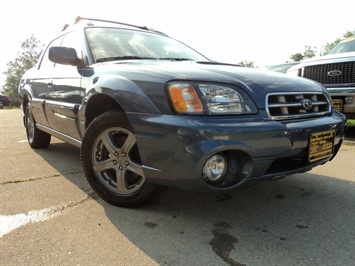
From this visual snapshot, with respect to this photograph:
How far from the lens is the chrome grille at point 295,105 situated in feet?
7.30

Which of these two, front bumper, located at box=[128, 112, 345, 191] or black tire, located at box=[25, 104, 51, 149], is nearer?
front bumper, located at box=[128, 112, 345, 191]

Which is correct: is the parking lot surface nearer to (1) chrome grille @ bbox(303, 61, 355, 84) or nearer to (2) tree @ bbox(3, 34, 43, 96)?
(1) chrome grille @ bbox(303, 61, 355, 84)

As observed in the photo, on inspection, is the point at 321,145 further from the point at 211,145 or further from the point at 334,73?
the point at 334,73

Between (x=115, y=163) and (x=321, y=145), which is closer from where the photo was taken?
(x=321, y=145)

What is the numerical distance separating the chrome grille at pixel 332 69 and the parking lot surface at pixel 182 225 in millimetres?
2537

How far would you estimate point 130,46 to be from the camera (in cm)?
326

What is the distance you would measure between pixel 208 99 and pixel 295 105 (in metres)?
0.71

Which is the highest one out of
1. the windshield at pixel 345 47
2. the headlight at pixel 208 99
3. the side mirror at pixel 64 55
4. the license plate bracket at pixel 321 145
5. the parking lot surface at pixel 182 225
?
the windshield at pixel 345 47

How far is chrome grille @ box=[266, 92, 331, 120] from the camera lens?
7.30ft

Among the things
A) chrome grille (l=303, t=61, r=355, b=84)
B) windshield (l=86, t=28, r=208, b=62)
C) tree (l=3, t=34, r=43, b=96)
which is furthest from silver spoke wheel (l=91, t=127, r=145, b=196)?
tree (l=3, t=34, r=43, b=96)

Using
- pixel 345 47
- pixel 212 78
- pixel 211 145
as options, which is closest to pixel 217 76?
pixel 212 78

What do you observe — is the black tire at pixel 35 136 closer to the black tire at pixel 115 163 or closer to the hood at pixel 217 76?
the black tire at pixel 115 163

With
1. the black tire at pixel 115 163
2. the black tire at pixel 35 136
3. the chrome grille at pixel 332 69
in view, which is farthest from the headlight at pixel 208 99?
the chrome grille at pixel 332 69

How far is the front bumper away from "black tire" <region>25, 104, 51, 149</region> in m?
2.91
